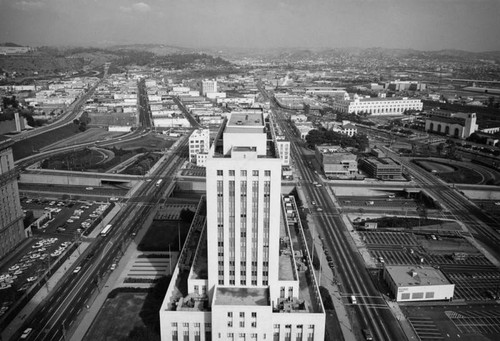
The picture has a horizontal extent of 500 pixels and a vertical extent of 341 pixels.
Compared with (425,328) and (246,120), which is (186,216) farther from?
(425,328)

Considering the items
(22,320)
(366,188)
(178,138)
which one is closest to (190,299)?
(22,320)

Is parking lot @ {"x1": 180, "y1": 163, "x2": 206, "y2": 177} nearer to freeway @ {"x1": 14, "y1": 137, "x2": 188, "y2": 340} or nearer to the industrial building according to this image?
freeway @ {"x1": 14, "y1": 137, "x2": 188, "y2": 340}

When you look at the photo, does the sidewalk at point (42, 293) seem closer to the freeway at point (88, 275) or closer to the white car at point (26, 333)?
the freeway at point (88, 275)

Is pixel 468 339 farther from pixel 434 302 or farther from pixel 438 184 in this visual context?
pixel 438 184

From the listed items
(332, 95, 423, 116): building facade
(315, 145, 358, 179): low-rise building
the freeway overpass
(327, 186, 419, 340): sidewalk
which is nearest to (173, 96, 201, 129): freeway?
the freeway overpass

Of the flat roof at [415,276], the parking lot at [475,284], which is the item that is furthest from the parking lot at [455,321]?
the flat roof at [415,276]

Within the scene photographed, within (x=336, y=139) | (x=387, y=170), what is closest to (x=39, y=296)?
(x=387, y=170)

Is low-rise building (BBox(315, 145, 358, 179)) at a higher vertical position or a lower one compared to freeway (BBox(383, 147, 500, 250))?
higher
